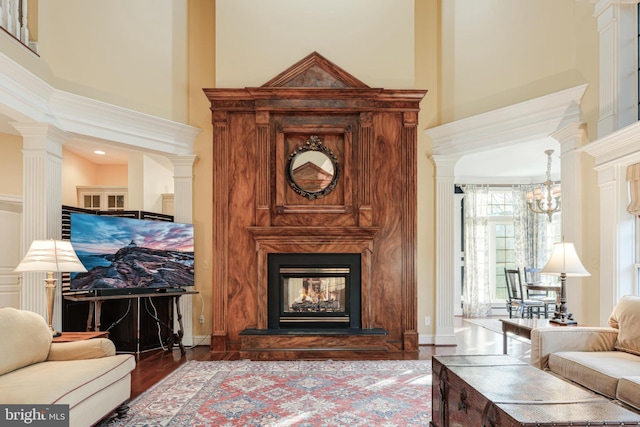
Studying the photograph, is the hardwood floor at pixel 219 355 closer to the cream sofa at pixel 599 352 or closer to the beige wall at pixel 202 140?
the beige wall at pixel 202 140

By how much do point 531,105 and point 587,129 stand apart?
696 mm

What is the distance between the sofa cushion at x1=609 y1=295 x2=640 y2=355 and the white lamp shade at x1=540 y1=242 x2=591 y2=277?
0.45 metres

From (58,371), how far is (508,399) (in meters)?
2.78

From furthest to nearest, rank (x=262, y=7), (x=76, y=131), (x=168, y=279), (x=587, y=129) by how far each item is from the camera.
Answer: (x=262, y=7)
(x=168, y=279)
(x=76, y=131)
(x=587, y=129)

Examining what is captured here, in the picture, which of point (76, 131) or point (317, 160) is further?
point (317, 160)

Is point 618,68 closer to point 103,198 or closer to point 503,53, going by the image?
point 503,53

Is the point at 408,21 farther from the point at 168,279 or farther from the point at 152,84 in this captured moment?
the point at 168,279

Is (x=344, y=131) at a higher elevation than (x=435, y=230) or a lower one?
higher

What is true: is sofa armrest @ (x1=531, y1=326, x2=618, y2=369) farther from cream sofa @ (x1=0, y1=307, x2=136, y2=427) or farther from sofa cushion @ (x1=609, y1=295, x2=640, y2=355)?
cream sofa @ (x1=0, y1=307, x2=136, y2=427)

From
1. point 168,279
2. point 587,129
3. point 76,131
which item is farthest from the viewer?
point 168,279

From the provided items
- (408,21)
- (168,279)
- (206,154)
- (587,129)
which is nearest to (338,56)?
(408,21)

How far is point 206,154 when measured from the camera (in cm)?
577

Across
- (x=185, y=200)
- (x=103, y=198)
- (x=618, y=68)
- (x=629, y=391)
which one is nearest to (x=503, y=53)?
(x=618, y=68)

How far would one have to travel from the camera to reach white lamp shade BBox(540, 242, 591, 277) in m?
3.83
